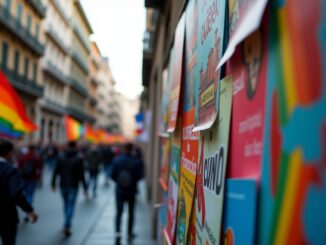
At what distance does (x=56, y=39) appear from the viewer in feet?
149

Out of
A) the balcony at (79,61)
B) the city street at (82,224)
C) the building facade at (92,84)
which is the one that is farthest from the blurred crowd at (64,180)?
the building facade at (92,84)

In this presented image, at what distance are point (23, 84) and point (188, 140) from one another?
33.4 m

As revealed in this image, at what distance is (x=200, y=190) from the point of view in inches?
112

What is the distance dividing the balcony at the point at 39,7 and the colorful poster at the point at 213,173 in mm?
35529

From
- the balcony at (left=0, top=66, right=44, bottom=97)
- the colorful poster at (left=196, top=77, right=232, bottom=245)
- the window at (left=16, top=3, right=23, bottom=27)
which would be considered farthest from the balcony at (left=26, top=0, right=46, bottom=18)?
the colorful poster at (left=196, top=77, right=232, bottom=245)

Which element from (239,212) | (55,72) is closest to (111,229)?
(239,212)

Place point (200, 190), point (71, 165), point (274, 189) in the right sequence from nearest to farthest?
point (274, 189), point (200, 190), point (71, 165)

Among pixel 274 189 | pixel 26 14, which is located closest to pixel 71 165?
pixel 274 189

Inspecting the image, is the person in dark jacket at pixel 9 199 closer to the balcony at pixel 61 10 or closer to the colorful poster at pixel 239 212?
the colorful poster at pixel 239 212

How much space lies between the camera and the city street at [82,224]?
8664 mm

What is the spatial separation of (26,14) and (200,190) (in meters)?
35.6

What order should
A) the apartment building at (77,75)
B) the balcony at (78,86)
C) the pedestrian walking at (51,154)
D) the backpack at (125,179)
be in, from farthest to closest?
the balcony at (78,86) → the apartment building at (77,75) → the pedestrian walking at (51,154) → the backpack at (125,179)

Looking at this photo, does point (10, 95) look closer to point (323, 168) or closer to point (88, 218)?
point (88, 218)

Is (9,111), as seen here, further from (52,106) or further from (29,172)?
(52,106)
